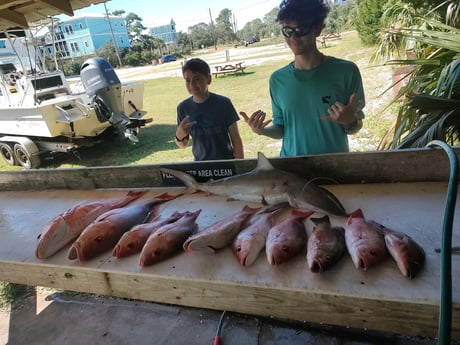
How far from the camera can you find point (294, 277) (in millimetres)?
1120

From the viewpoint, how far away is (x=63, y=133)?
7078mm

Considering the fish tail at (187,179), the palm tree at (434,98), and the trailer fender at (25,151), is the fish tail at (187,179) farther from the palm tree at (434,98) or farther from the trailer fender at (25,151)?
the trailer fender at (25,151)

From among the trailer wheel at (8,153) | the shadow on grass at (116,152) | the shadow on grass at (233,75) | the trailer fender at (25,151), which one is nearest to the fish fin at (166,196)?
the shadow on grass at (116,152)

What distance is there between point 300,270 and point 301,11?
4.92 ft

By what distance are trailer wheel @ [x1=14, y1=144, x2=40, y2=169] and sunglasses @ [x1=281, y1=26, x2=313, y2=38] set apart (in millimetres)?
7299

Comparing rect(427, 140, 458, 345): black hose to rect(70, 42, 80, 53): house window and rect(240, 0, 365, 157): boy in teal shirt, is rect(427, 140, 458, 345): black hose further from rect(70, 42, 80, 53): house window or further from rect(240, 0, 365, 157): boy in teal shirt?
rect(70, 42, 80, 53): house window

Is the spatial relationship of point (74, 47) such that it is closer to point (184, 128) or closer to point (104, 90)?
point (104, 90)

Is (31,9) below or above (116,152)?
above

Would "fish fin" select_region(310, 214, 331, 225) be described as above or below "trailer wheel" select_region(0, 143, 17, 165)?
above

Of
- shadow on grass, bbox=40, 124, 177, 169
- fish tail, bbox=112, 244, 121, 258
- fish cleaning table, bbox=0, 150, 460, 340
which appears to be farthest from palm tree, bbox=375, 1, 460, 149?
shadow on grass, bbox=40, 124, 177, 169

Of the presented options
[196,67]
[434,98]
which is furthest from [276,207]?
[196,67]

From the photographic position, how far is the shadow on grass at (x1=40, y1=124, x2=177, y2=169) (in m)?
7.69

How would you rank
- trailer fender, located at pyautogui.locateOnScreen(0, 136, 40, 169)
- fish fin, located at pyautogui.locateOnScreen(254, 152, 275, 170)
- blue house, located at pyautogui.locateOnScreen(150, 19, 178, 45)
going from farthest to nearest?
blue house, located at pyautogui.locateOnScreen(150, 19, 178, 45) < trailer fender, located at pyautogui.locateOnScreen(0, 136, 40, 169) < fish fin, located at pyautogui.locateOnScreen(254, 152, 275, 170)

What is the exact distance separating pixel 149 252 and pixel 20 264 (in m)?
0.69
